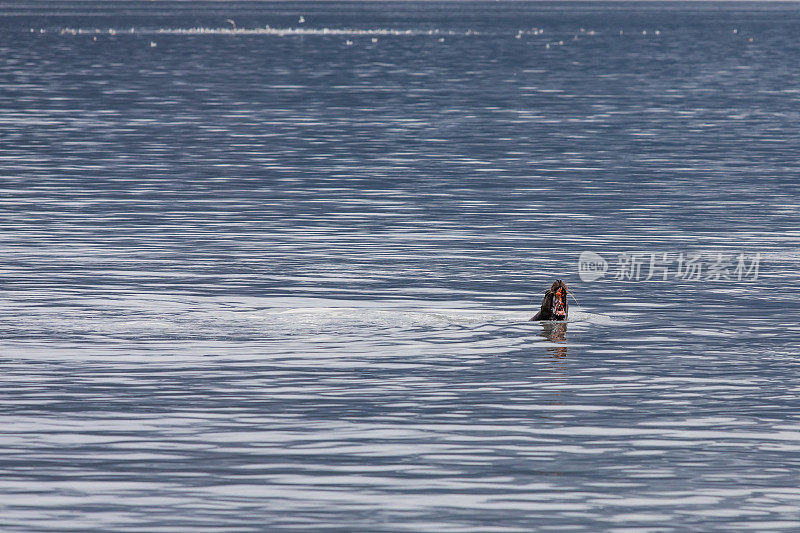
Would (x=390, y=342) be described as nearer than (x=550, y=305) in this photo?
Yes

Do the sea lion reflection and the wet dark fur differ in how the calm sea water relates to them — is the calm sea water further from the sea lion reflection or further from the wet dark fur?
the wet dark fur

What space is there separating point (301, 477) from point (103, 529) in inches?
96.7

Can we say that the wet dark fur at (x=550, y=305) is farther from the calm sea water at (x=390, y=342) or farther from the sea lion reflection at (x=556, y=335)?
the calm sea water at (x=390, y=342)

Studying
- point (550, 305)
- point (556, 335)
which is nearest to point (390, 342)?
point (556, 335)

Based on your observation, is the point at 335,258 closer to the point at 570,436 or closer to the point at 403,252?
the point at 403,252

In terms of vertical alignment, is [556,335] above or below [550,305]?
below

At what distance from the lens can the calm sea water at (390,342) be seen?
723 inches

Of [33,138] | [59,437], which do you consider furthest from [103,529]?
[33,138]

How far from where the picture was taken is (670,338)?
88.4 feet

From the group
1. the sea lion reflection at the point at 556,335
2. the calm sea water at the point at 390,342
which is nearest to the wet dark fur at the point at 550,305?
the sea lion reflection at the point at 556,335

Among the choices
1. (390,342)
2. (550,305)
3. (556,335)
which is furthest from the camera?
(550,305)

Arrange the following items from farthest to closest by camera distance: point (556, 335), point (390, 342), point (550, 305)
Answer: point (550, 305) → point (556, 335) → point (390, 342)

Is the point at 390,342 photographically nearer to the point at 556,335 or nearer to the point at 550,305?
the point at 556,335

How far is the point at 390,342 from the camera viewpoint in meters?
26.3
